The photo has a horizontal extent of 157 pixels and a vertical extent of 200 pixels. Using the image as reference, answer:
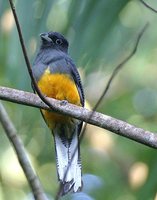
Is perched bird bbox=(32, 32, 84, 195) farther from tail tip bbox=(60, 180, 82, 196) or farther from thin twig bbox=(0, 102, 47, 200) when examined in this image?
thin twig bbox=(0, 102, 47, 200)

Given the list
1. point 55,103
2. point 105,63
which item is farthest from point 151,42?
point 55,103

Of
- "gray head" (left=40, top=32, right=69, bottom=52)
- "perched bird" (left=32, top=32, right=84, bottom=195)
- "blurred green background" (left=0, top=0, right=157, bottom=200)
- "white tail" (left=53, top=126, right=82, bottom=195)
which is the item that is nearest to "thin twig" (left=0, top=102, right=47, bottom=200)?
"blurred green background" (left=0, top=0, right=157, bottom=200)

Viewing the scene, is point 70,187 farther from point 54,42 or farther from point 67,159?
point 54,42

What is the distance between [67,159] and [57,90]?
443 millimetres

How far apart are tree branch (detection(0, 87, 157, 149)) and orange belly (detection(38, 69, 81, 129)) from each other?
1027mm

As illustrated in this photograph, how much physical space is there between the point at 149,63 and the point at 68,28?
11.0ft

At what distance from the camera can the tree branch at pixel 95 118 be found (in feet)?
9.38

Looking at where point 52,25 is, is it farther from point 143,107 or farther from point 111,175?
point 143,107

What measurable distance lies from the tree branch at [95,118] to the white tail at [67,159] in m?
0.65

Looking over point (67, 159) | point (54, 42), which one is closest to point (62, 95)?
point (67, 159)

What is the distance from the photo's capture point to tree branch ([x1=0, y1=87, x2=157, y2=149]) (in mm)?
2859

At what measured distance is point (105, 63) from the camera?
366 cm

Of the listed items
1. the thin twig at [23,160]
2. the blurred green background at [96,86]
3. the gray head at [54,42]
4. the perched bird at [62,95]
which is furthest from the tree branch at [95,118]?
the gray head at [54,42]

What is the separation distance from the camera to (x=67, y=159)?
4102mm
